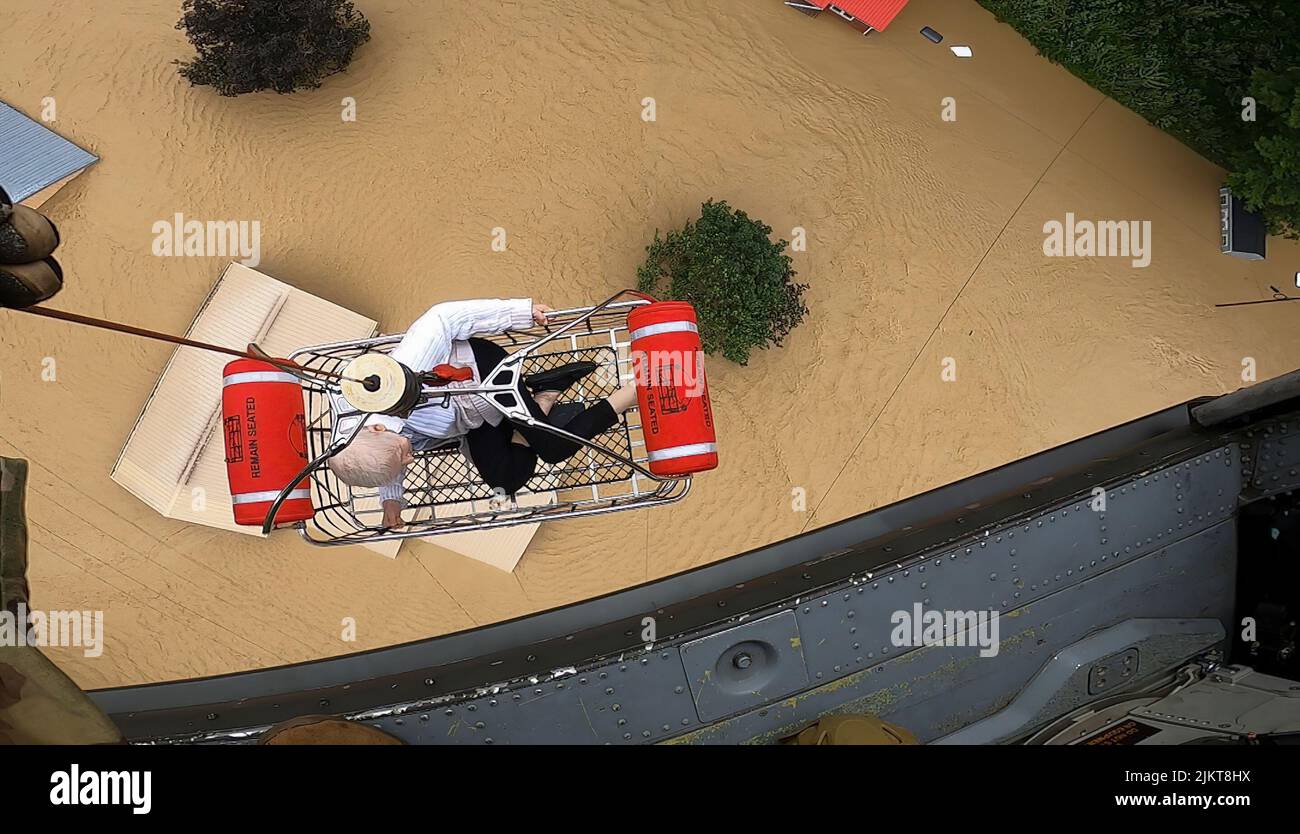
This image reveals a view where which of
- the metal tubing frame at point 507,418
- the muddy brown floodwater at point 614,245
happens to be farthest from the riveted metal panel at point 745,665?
the muddy brown floodwater at point 614,245

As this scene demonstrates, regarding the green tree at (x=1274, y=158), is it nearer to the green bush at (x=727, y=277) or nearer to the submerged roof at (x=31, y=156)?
the green bush at (x=727, y=277)

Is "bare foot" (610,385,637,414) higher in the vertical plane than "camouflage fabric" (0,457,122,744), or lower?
higher

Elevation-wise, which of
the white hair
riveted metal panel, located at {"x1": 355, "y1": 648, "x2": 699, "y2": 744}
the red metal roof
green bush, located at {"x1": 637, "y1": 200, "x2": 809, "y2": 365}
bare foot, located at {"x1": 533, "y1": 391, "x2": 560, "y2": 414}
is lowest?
riveted metal panel, located at {"x1": 355, "y1": 648, "x2": 699, "y2": 744}

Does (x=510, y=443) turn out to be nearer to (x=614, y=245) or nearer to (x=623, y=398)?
(x=623, y=398)

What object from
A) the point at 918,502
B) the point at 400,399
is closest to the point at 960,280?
the point at 918,502

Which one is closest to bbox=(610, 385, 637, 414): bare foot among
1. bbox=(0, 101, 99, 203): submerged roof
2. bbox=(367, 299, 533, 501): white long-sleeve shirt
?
bbox=(367, 299, 533, 501): white long-sleeve shirt

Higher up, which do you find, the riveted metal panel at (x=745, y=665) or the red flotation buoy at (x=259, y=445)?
the red flotation buoy at (x=259, y=445)

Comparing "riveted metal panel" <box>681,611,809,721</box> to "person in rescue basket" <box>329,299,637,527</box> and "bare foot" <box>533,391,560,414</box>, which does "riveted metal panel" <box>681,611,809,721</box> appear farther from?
"bare foot" <box>533,391,560,414</box>
